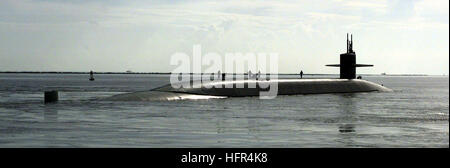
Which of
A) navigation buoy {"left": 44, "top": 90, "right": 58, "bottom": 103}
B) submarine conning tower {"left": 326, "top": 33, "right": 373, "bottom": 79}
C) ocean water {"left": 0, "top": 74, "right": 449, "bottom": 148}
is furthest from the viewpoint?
submarine conning tower {"left": 326, "top": 33, "right": 373, "bottom": 79}

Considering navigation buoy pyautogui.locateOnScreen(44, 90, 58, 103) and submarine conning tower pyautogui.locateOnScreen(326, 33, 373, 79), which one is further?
submarine conning tower pyautogui.locateOnScreen(326, 33, 373, 79)

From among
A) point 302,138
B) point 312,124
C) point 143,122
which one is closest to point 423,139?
point 302,138

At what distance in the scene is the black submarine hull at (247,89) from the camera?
118ft

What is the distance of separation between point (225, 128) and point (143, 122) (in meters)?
3.44

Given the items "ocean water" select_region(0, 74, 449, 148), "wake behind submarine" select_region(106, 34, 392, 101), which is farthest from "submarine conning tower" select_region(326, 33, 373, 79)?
"ocean water" select_region(0, 74, 449, 148)

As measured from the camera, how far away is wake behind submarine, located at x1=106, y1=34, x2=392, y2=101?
36.2 m

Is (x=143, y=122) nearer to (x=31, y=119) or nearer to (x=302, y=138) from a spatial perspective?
(x=31, y=119)

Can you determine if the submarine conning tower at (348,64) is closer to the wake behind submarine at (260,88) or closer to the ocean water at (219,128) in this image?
the wake behind submarine at (260,88)

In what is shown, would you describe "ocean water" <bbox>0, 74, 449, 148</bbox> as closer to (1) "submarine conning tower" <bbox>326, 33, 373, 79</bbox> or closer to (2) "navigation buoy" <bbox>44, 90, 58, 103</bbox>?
(2) "navigation buoy" <bbox>44, 90, 58, 103</bbox>

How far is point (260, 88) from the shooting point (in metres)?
44.1

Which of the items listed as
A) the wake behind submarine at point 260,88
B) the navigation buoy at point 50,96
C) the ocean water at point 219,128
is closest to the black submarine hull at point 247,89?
the wake behind submarine at point 260,88

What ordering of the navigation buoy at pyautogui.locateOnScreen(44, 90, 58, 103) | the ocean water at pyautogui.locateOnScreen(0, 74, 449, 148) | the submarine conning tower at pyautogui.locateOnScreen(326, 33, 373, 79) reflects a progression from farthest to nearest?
the submarine conning tower at pyautogui.locateOnScreen(326, 33, 373, 79) → the navigation buoy at pyautogui.locateOnScreen(44, 90, 58, 103) → the ocean water at pyautogui.locateOnScreen(0, 74, 449, 148)
